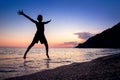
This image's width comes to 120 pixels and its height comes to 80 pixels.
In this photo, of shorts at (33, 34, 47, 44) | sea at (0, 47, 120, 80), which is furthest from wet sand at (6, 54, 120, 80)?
shorts at (33, 34, 47, 44)

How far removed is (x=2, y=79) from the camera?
5.82 metres

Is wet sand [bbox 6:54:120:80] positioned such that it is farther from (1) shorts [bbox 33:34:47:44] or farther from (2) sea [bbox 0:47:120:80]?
(1) shorts [bbox 33:34:47:44]

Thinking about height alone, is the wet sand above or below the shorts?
below

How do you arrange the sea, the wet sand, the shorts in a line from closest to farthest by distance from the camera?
the wet sand
the sea
the shorts

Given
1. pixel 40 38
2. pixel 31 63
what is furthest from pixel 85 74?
pixel 40 38

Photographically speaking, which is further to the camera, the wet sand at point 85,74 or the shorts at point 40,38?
the shorts at point 40,38

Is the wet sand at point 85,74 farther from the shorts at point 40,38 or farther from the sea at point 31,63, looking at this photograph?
the shorts at point 40,38

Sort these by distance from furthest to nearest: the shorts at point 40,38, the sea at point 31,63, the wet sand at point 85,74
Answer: the shorts at point 40,38
the sea at point 31,63
the wet sand at point 85,74

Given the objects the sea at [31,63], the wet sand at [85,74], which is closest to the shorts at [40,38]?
the sea at [31,63]

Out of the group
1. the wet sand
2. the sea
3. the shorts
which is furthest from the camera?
the shorts

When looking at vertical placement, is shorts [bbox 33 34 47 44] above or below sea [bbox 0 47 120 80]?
above

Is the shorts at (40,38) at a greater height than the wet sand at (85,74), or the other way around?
the shorts at (40,38)

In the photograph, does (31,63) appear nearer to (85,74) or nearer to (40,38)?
(40,38)

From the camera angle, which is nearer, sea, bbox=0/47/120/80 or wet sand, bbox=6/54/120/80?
wet sand, bbox=6/54/120/80
